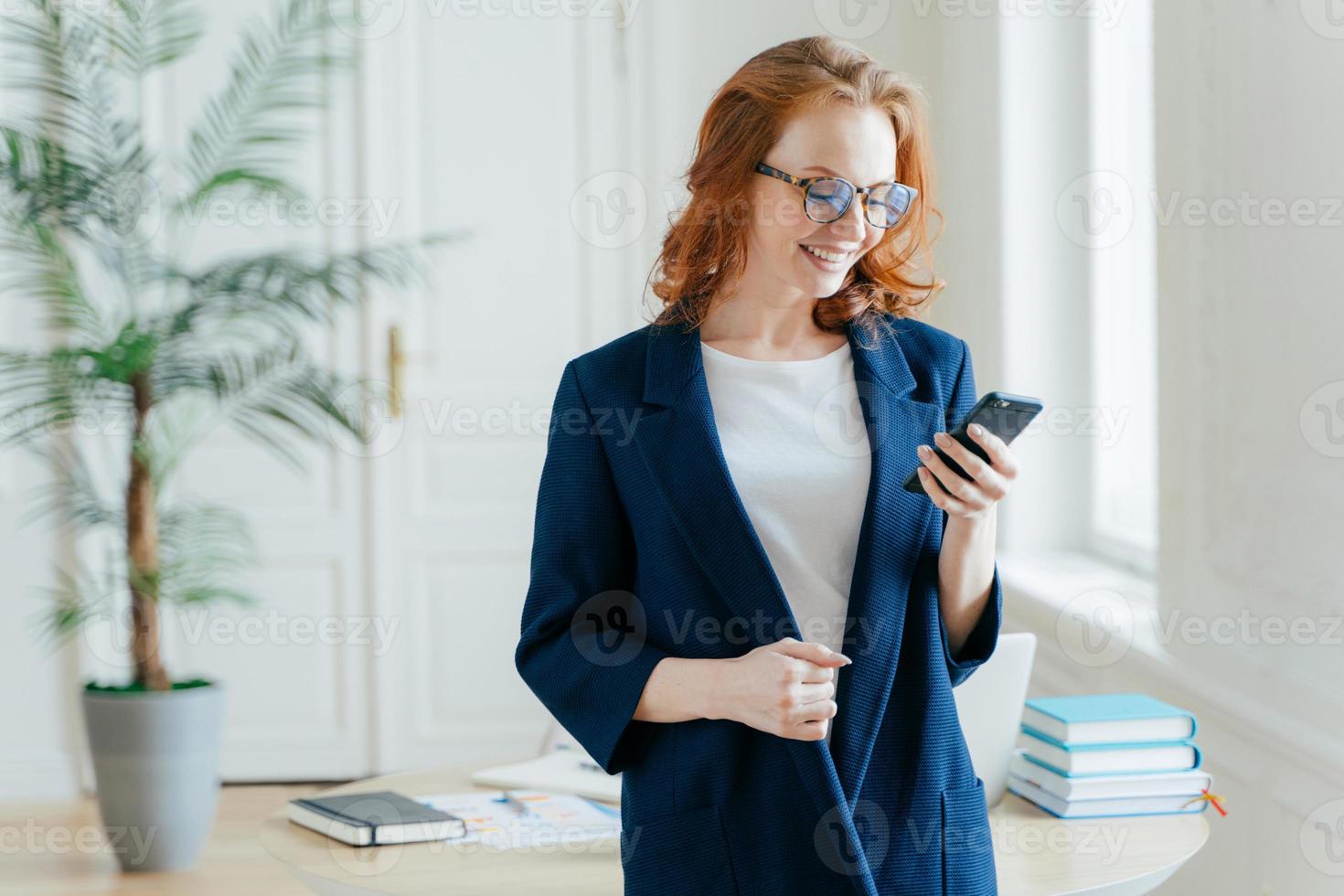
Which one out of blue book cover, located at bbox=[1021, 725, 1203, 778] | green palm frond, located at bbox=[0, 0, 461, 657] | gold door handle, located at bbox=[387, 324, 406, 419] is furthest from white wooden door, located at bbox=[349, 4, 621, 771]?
blue book cover, located at bbox=[1021, 725, 1203, 778]

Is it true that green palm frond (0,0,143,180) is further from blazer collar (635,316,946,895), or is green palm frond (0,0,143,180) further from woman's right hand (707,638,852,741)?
woman's right hand (707,638,852,741)

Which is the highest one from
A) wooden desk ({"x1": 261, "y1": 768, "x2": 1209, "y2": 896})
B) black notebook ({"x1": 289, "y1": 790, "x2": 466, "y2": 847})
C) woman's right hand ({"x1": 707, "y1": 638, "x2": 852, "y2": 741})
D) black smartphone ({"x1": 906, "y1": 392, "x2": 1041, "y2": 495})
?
black smartphone ({"x1": 906, "y1": 392, "x2": 1041, "y2": 495})

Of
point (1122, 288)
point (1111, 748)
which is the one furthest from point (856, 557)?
point (1122, 288)

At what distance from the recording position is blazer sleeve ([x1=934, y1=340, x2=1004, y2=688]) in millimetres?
1431

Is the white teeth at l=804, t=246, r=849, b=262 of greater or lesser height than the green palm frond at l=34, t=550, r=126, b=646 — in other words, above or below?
above

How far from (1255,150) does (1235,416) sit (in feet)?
1.46

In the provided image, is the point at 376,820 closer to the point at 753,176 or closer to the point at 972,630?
the point at 972,630

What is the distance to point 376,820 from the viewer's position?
1.81 m

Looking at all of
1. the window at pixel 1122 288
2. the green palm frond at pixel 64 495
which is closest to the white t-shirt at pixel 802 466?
the window at pixel 1122 288

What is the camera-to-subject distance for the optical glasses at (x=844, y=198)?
53.6 inches

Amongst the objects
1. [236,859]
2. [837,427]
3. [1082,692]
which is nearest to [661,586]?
[837,427]

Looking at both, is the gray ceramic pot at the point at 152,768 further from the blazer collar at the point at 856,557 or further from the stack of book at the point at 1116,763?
the blazer collar at the point at 856,557

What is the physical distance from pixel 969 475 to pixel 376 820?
973 mm

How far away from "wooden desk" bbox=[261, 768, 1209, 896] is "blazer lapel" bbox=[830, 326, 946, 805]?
1.24 feet
